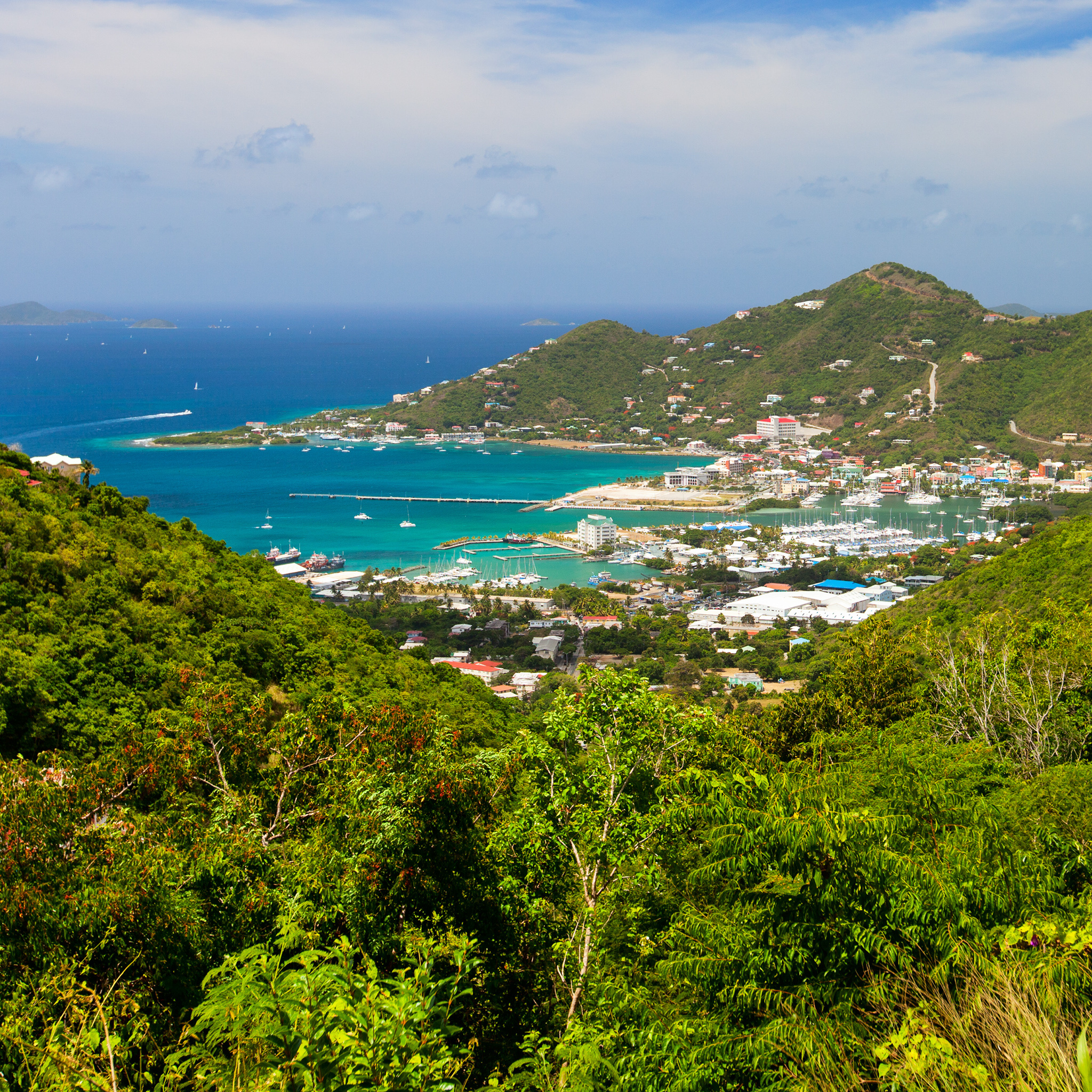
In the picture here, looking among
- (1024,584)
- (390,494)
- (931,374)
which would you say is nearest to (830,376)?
(931,374)

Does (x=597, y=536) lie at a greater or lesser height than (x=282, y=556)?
greater

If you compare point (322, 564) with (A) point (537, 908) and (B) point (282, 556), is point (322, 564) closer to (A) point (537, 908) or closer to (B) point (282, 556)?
(B) point (282, 556)

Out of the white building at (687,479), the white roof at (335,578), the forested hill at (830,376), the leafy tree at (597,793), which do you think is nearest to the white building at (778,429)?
the forested hill at (830,376)

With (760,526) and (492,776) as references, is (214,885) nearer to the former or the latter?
(492,776)

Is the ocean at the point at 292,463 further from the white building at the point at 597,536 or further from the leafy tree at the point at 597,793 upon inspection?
the leafy tree at the point at 597,793

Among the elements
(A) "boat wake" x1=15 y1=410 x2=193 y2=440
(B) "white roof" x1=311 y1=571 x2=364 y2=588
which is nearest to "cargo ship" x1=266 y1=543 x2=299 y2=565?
(B) "white roof" x1=311 y1=571 x2=364 y2=588

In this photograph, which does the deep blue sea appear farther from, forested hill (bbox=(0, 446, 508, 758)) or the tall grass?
the tall grass
